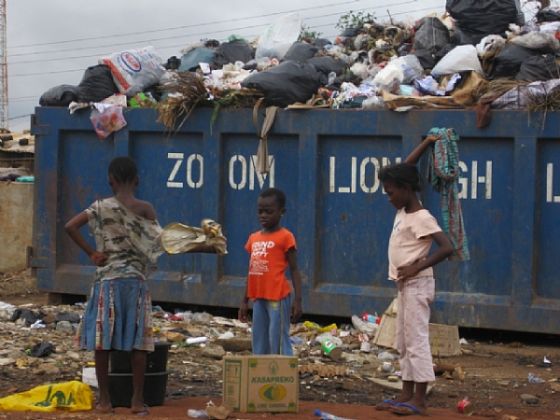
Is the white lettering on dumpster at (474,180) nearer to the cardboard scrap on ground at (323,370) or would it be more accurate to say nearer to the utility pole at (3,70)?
the cardboard scrap on ground at (323,370)

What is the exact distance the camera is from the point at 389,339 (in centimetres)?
805

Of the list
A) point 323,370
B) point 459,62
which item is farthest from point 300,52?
point 323,370

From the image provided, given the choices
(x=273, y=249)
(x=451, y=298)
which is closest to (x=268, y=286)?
(x=273, y=249)

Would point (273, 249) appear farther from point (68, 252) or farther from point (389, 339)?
point (68, 252)

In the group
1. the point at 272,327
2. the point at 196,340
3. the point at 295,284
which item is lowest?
the point at 196,340

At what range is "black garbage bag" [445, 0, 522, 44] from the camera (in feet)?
32.1

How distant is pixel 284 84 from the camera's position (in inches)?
361

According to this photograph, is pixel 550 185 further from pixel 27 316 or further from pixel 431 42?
pixel 27 316

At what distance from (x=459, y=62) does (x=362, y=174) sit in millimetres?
1126

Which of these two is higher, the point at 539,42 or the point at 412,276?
the point at 539,42

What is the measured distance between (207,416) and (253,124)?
3923 mm

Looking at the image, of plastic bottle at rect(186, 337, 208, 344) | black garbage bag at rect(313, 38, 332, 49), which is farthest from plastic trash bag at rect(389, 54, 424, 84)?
A: plastic bottle at rect(186, 337, 208, 344)

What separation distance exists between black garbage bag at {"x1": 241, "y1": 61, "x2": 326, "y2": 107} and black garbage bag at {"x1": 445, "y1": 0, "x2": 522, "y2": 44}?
1434mm

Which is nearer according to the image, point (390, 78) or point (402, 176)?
point (402, 176)
